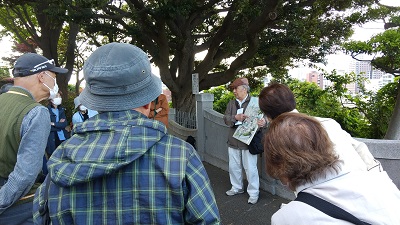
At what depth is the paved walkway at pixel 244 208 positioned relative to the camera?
4.18 m

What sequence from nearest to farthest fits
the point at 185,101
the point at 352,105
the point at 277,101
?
the point at 277,101 → the point at 352,105 → the point at 185,101

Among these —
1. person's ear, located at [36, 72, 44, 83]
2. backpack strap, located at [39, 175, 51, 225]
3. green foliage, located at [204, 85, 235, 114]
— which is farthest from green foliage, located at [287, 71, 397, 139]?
backpack strap, located at [39, 175, 51, 225]

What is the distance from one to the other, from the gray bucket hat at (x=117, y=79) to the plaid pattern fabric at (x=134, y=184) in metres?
0.07

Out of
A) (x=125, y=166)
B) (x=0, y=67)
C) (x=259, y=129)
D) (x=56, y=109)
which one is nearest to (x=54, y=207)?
(x=125, y=166)

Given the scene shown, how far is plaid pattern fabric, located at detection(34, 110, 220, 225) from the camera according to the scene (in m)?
1.15

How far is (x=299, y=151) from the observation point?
1.35 meters

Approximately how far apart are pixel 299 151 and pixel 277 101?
1.25 metres

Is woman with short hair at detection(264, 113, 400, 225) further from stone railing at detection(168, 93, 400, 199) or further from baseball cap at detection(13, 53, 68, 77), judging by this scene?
stone railing at detection(168, 93, 400, 199)

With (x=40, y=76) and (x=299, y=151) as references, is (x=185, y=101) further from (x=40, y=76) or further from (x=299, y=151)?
(x=299, y=151)

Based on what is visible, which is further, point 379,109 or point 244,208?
point 379,109

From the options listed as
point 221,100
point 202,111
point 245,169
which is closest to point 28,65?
point 245,169

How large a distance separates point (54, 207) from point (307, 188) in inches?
40.1

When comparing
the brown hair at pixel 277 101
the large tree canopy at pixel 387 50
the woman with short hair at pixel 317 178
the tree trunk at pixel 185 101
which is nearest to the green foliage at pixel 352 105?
the large tree canopy at pixel 387 50

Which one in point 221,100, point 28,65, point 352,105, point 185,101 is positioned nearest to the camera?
point 28,65
